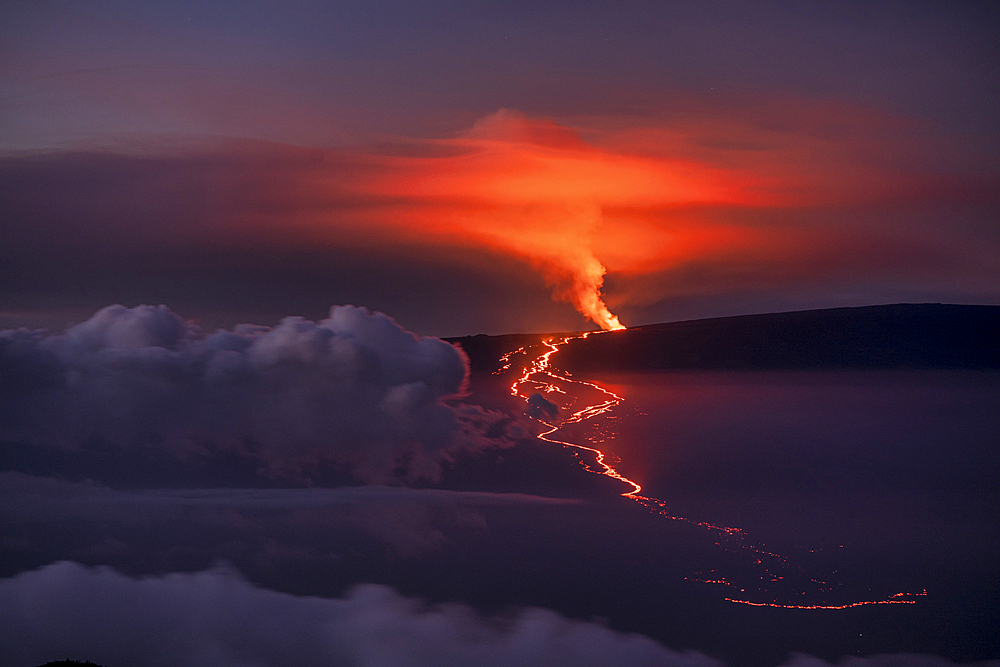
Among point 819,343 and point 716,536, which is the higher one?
point 819,343

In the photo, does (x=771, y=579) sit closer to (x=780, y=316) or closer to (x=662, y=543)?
(x=662, y=543)

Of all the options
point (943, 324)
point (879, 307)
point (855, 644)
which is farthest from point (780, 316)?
point (855, 644)

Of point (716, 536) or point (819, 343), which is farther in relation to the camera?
point (819, 343)

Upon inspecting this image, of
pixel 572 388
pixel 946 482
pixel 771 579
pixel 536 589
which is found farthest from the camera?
pixel 536 589

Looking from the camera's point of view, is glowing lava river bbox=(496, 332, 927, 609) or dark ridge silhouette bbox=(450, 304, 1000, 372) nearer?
glowing lava river bbox=(496, 332, 927, 609)
